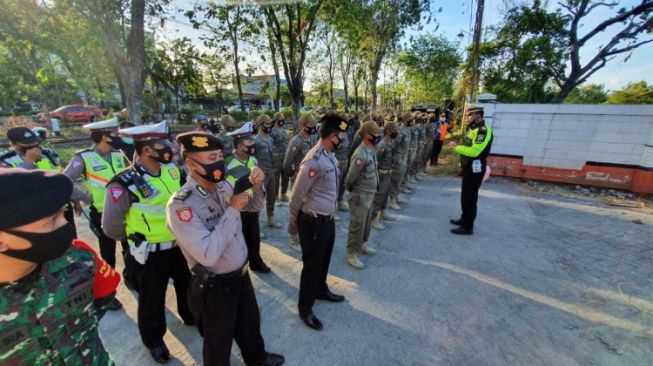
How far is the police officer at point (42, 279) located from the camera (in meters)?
0.96

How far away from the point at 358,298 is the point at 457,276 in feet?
4.87

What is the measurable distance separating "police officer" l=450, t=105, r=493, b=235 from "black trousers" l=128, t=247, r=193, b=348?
4.54 meters

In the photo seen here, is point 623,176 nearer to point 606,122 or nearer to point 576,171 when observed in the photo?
point 576,171

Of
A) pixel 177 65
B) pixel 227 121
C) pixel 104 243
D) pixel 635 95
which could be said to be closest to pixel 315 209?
pixel 104 243

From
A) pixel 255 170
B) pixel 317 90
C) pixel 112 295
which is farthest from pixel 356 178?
pixel 317 90

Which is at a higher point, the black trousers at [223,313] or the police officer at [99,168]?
the police officer at [99,168]

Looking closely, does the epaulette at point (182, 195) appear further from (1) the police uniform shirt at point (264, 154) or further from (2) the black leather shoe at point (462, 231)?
(2) the black leather shoe at point (462, 231)

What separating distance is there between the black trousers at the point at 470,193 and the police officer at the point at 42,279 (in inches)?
205

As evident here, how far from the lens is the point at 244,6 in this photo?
12.0 m

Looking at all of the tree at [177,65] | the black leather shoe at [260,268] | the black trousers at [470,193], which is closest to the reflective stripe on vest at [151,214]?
the black leather shoe at [260,268]

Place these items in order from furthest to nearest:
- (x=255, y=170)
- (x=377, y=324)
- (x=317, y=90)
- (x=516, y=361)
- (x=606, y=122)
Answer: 1. (x=317, y=90)
2. (x=606, y=122)
3. (x=377, y=324)
4. (x=516, y=361)
5. (x=255, y=170)

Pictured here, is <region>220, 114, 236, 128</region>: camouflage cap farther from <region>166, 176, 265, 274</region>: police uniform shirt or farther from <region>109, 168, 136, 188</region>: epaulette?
<region>166, 176, 265, 274</region>: police uniform shirt

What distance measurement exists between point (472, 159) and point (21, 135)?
629 centimetres

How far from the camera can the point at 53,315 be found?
1142 millimetres
